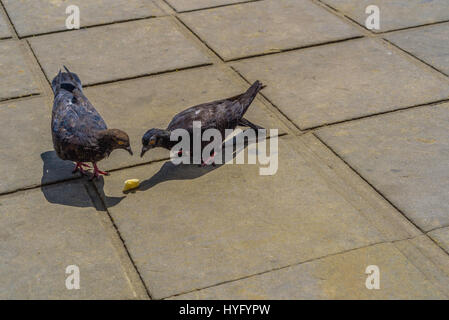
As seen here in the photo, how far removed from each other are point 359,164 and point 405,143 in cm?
57

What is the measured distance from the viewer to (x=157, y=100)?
23.6 ft

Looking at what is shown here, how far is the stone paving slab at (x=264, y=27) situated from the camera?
27.2ft

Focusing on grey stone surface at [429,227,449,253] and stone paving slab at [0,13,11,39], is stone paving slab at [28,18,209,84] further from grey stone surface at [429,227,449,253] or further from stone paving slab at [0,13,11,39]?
grey stone surface at [429,227,449,253]

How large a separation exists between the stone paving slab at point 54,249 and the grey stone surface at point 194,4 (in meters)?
4.23

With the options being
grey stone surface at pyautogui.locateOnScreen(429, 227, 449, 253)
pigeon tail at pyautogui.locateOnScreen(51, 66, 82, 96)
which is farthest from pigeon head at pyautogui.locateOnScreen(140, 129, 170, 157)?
grey stone surface at pyautogui.locateOnScreen(429, 227, 449, 253)

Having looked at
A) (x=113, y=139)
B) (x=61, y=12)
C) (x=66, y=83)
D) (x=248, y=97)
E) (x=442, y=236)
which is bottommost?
(x=442, y=236)

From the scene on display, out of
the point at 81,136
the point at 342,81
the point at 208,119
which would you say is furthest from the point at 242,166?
the point at 342,81

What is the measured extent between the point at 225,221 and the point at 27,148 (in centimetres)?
214

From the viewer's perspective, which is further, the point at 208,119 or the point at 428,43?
the point at 428,43

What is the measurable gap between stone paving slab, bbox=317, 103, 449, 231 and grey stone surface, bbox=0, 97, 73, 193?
96.4 inches

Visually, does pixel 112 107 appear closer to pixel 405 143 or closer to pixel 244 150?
pixel 244 150

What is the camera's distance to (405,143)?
6.29 m

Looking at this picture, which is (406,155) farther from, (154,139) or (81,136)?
(81,136)
